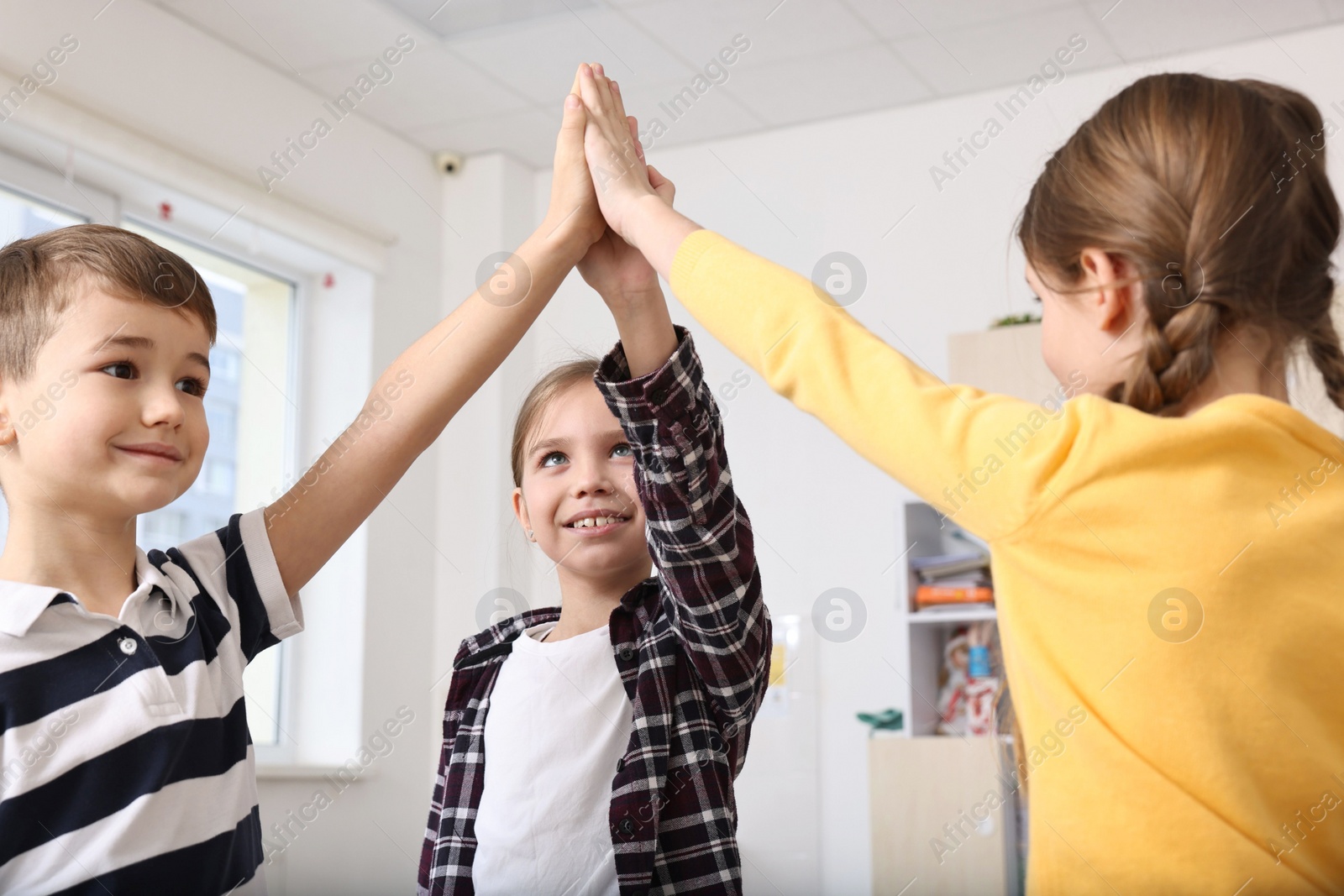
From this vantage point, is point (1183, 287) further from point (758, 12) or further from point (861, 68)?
point (861, 68)

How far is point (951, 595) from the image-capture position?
303cm

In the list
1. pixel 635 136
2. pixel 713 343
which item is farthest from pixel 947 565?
pixel 635 136

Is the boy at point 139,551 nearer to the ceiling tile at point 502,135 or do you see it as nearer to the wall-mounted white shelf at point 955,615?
the wall-mounted white shelf at point 955,615

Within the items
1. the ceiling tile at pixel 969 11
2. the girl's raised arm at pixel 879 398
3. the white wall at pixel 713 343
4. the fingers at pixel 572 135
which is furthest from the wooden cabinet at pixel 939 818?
the girl's raised arm at pixel 879 398

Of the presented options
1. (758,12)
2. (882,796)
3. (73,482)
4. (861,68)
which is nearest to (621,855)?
(73,482)

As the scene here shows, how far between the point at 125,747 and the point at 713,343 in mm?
3150

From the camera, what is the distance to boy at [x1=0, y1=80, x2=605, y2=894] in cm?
81

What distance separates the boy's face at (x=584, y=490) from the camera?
43.9 inches

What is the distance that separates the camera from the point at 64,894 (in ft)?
2.56

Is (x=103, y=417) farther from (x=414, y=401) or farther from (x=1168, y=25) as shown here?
(x=1168, y=25)

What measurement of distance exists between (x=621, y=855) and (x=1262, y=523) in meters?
0.54

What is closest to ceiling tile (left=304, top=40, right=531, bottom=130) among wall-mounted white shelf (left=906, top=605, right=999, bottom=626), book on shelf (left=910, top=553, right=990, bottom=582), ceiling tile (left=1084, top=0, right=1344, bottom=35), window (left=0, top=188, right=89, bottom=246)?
window (left=0, top=188, right=89, bottom=246)

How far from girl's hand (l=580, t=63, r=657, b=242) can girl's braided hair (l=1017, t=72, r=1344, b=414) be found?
352mm

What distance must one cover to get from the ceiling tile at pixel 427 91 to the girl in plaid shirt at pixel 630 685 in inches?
102
